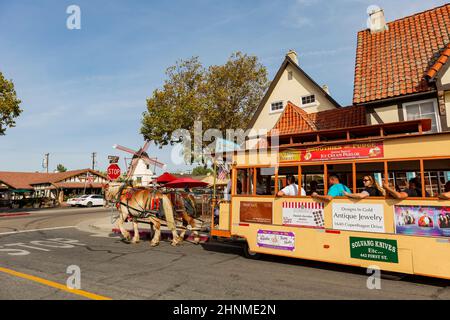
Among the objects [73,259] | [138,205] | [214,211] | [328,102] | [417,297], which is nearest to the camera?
[417,297]

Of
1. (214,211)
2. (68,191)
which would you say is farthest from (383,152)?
(68,191)

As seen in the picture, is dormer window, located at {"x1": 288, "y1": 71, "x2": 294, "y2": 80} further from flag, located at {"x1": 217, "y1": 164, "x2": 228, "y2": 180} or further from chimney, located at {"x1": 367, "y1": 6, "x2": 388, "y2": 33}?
flag, located at {"x1": 217, "y1": 164, "x2": 228, "y2": 180}

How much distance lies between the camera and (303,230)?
6.79m

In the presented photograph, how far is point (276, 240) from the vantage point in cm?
718

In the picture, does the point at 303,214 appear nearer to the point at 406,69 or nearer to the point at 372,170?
the point at 372,170

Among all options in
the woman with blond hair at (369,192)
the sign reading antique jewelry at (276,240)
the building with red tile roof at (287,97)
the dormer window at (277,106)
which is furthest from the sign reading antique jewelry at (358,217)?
the dormer window at (277,106)

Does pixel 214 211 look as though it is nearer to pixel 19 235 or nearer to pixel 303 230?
pixel 303 230

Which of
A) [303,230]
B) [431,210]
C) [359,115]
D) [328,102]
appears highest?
[328,102]

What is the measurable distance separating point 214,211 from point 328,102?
13645 millimetres

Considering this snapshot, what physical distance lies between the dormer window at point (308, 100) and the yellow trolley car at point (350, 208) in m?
12.3

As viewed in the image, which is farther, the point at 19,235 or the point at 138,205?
the point at 19,235

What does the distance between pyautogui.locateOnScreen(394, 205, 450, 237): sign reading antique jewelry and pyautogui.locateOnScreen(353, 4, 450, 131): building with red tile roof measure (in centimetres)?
695

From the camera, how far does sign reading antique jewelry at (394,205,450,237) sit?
531 centimetres

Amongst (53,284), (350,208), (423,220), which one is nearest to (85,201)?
(53,284)
